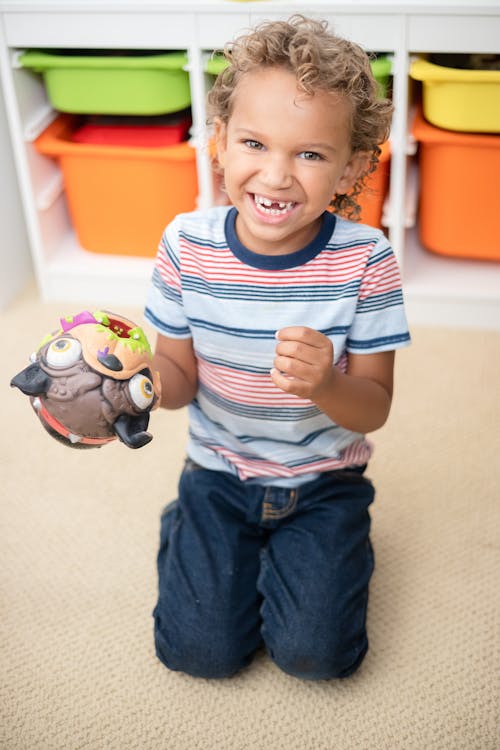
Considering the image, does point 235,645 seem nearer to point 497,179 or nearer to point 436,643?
point 436,643

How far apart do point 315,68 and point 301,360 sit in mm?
265

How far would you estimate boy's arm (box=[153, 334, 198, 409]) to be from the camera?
3.21ft

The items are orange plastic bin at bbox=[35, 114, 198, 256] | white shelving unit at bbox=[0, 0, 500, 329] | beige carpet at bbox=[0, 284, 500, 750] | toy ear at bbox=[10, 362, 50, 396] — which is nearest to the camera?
toy ear at bbox=[10, 362, 50, 396]

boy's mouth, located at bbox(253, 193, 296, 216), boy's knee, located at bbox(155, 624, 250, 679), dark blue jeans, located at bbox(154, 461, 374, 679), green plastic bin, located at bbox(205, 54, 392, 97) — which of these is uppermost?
boy's mouth, located at bbox(253, 193, 296, 216)

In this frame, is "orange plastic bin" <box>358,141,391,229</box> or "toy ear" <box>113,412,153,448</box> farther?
"orange plastic bin" <box>358,141,391,229</box>

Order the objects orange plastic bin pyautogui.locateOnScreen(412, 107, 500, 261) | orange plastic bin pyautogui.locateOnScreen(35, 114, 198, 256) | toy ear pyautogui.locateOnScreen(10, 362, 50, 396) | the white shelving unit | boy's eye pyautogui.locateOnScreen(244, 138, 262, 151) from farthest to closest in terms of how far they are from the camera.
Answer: orange plastic bin pyautogui.locateOnScreen(35, 114, 198, 256) → orange plastic bin pyautogui.locateOnScreen(412, 107, 500, 261) → the white shelving unit → boy's eye pyautogui.locateOnScreen(244, 138, 262, 151) → toy ear pyautogui.locateOnScreen(10, 362, 50, 396)

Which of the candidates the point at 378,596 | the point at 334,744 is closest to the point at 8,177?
the point at 378,596

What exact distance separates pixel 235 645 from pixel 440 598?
0.28 m

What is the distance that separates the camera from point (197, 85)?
145 centimetres

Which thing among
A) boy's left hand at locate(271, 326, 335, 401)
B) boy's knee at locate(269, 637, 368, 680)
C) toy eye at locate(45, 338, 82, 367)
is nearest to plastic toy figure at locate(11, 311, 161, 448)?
toy eye at locate(45, 338, 82, 367)

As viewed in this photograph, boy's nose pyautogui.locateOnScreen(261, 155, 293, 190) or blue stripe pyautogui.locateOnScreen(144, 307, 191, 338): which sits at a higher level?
boy's nose pyautogui.locateOnScreen(261, 155, 293, 190)

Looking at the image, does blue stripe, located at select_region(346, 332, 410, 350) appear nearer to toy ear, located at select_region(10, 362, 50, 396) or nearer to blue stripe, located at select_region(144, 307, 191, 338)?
blue stripe, located at select_region(144, 307, 191, 338)

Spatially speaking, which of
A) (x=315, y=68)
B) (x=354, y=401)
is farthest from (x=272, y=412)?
(x=315, y=68)

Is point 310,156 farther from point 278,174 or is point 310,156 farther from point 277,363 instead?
point 277,363
